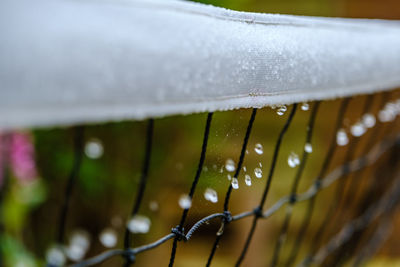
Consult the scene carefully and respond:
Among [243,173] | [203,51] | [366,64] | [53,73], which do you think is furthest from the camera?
[366,64]

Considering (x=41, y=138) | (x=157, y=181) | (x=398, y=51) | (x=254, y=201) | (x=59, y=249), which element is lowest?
(x=59, y=249)

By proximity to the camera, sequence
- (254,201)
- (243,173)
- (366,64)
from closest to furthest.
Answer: (243,173) < (366,64) < (254,201)

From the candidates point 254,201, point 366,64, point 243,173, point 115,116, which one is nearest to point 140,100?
point 115,116

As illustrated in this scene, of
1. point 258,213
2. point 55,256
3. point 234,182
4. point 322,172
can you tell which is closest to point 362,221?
point 322,172

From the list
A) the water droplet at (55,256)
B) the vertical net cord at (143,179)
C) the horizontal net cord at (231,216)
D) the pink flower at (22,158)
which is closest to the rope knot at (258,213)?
the horizontal net cord at (231,216)

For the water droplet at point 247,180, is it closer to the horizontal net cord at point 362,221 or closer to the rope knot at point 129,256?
the rope knot at point 129,256

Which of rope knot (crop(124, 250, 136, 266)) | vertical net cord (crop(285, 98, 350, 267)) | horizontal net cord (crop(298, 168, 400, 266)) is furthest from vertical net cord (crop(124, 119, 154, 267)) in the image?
horizontal net cord (crop(298, 168, 400, 266))

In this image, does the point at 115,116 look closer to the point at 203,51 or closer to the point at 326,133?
the point at 203,51

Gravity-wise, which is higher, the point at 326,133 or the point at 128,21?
the point at 326,133
